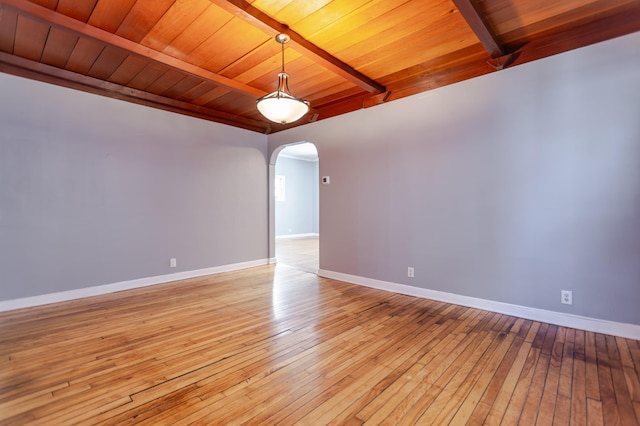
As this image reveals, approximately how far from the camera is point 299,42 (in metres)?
2.67

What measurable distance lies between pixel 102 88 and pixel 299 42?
2.82m

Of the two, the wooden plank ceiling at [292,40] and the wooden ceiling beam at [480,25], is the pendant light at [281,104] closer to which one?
the wooden plank ceiling at [292,40]

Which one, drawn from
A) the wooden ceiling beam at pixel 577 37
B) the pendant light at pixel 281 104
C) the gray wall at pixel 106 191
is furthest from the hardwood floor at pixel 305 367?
the wooden ceiling beam at pixel 577 37

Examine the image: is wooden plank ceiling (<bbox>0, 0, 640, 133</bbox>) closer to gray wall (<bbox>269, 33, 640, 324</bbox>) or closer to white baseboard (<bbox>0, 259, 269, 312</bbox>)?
gray wall (<bbox>269, 33, 640, 324</bbox>)

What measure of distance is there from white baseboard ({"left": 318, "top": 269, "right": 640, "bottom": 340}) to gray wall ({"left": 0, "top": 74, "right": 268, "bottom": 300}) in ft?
9.38

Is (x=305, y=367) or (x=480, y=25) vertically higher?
(x=480, y=25)

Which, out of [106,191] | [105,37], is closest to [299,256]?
[106,191]

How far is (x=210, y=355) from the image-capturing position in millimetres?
2211

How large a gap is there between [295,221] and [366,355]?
836cm

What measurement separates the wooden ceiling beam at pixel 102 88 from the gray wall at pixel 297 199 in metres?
4.91

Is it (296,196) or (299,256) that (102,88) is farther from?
(296,196)

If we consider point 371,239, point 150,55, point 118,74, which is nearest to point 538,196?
point 371,239

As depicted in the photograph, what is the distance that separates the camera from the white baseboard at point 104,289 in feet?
10.4

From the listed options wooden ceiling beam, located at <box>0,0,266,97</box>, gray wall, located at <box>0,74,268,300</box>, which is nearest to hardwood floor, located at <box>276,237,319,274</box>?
gray wall, located at <box>0,74,268,300</box>
